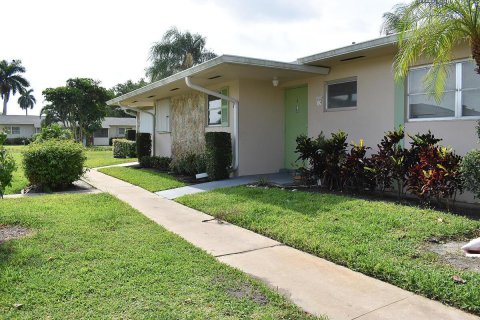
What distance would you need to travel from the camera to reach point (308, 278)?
423 centimetres

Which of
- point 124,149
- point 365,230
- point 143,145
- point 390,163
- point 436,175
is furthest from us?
point 124,149

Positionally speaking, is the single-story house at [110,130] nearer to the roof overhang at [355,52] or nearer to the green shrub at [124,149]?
the green shrub at [124,149]

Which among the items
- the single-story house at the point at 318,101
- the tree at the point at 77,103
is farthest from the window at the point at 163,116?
the tree at the point at 77,103

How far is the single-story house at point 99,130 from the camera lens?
50406 millimetres

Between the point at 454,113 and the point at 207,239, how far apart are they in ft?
17.4

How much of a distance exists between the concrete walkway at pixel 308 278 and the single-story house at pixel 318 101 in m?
4.27

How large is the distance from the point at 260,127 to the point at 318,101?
6.54 feet

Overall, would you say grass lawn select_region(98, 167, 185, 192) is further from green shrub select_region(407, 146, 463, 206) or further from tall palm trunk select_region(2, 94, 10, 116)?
tall palm trunk select_region(2, 94, 10, 116)

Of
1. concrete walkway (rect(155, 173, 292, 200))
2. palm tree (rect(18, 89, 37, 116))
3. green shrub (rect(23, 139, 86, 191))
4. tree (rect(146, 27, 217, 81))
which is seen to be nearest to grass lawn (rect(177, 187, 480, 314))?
concrete walkway (rect(155, 173, 292, 200))

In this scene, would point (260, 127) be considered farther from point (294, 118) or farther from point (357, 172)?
point (357, 172)

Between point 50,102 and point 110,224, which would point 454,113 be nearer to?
point 110,224

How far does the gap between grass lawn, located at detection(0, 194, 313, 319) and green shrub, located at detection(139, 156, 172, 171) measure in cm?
923

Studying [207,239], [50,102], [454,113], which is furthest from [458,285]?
[50,102]

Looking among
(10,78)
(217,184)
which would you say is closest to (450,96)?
(217,184)
